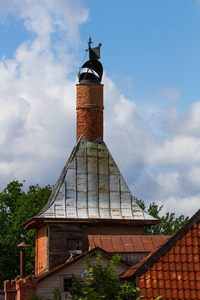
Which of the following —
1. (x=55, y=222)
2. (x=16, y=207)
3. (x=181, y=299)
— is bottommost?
(x=181, y=299)

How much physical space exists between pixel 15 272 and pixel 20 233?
312 cm

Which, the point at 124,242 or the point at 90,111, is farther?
the point at 90,111

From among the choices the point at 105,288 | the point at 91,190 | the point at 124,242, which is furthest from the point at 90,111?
the point at 105,288

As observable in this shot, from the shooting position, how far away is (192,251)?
20406 millimetres

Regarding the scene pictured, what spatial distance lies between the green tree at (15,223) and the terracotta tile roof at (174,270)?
3571 cm

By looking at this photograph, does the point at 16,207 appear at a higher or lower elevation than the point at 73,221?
higher

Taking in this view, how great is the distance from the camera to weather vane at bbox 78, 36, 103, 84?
1560 inches

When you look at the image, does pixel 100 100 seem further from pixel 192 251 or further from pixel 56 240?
pixel 192 251

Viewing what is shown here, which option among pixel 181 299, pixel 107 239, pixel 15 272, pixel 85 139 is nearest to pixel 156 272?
pixel 181 299

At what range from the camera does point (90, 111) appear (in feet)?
128

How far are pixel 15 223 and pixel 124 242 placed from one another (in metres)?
24.1

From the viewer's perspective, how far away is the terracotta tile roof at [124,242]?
1339 inches

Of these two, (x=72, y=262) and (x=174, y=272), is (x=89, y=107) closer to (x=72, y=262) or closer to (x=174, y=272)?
(x=72, y=262)

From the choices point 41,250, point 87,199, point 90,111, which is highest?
point 90,111
